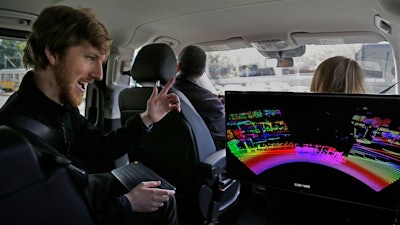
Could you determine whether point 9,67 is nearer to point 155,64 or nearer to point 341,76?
point 155,64

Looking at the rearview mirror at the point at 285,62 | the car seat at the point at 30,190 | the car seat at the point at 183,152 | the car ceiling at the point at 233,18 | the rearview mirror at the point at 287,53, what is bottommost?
the car seat at the point at 183,152

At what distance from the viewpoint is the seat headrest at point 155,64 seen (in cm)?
220

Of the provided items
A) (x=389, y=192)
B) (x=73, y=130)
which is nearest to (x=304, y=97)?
(x=389, y=192)

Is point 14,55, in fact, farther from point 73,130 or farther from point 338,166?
point 338,166

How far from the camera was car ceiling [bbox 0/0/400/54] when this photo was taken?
6.77ft

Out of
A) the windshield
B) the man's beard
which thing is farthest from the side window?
the windshield

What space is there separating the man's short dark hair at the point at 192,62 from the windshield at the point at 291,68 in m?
0.33

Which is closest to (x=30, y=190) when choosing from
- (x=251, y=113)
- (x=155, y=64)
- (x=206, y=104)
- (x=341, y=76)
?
(x=251, y=113)

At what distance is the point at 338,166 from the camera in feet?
3.92

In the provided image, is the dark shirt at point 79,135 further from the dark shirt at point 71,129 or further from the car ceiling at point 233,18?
the car ceiling at point 233,18

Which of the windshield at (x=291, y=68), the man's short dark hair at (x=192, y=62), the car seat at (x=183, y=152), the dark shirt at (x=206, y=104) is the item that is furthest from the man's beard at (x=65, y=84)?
the windshield at (x=291, y=68)

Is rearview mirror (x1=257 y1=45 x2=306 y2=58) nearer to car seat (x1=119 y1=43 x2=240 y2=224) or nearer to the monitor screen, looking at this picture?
car seat (x1=119 y1=43 x2=240 y2=224)

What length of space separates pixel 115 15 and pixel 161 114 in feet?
3.81

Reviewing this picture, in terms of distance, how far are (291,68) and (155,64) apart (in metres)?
1.37
